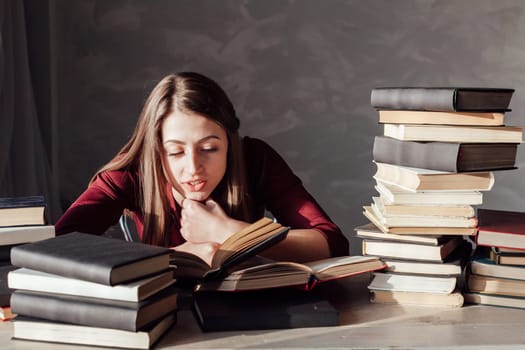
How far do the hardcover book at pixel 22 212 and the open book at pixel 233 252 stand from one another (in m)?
0.26

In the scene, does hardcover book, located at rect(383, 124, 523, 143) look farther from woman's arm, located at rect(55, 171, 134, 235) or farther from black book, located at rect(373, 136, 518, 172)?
woman's arm, located at rect(55, 171, 134, 235)

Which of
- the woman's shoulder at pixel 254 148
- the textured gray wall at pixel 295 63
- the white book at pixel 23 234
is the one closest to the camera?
the white book at pixel 23 234

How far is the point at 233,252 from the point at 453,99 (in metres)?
0.49

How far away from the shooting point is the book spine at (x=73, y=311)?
1041 millimetres

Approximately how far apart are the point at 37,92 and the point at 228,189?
84.2 inches

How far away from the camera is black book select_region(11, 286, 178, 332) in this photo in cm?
104

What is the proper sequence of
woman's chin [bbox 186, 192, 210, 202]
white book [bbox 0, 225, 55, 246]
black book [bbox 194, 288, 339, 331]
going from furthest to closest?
woman's chin [bbox 186, 192, 210, 202] < white book [bbox 0, 225, 55, 246] < black book [bbox 194, 288, 339, 331]

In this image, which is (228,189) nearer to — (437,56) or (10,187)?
(10,187)

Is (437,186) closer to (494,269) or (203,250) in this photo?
(494,269)

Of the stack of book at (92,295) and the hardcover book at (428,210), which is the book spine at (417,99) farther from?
the stack of book at (92,295)

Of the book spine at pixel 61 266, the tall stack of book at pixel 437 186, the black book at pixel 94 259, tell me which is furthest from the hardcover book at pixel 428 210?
the book spine at pixel 61 266

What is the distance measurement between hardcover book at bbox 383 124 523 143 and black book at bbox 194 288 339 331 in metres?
0.39

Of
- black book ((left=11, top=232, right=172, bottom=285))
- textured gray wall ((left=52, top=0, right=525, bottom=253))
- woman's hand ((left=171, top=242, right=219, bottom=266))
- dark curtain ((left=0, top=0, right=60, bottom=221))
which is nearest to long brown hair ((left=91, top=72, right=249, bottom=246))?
woman's hand ((left=171, top=242, right=219, bottom=266))

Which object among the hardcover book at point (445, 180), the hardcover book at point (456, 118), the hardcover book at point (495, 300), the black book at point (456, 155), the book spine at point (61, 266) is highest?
the hardcover book at point (456, 118)
